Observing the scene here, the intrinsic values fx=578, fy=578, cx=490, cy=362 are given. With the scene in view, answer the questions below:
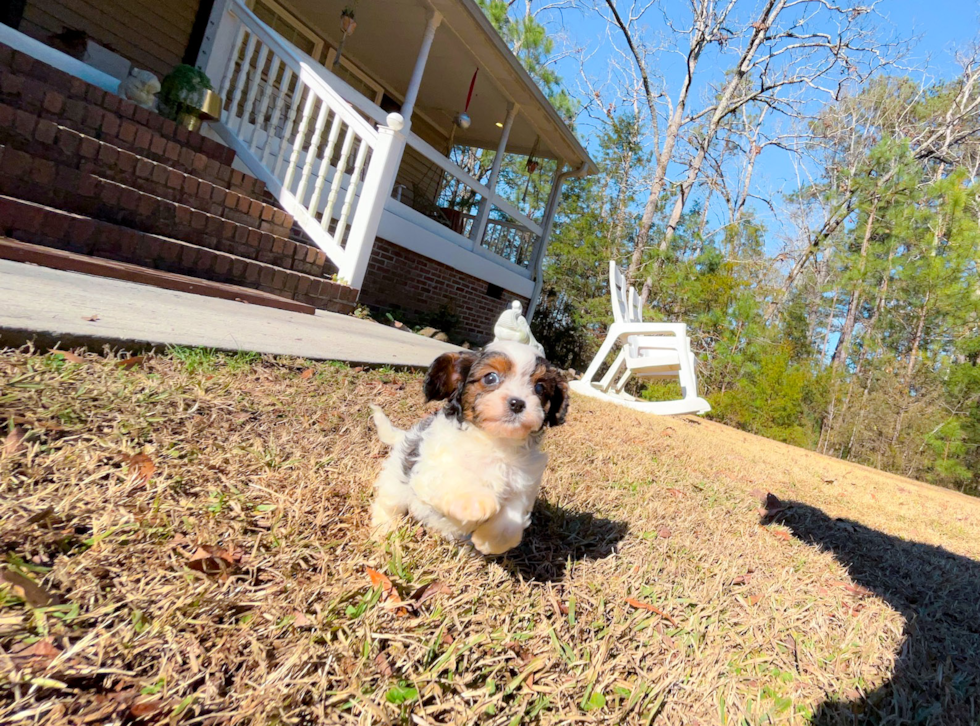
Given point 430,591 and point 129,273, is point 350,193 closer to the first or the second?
point 129,273

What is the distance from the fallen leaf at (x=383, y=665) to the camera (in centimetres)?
133

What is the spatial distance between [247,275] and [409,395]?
252 cm

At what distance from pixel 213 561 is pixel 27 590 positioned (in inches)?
15.1

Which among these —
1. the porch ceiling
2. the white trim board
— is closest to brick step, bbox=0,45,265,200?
the white trim board

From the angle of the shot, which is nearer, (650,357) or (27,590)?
(27,590)

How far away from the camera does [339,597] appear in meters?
1.50

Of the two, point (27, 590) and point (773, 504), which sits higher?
point (773, 504)

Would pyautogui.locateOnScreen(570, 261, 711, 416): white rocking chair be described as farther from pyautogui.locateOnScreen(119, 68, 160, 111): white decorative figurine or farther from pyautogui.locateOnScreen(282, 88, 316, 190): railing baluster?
pyautogui.locateOnScreen(119, 68, 160, 111): white decorative figurine

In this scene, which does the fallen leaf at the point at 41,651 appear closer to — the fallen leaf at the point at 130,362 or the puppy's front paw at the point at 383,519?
the puppy's front paw at the point at 383,519

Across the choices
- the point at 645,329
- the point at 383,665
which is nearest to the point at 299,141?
the point at 645,329

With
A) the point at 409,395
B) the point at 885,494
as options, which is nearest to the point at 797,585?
the point at 409,395

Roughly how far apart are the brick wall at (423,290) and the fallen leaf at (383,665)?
7.47 metres

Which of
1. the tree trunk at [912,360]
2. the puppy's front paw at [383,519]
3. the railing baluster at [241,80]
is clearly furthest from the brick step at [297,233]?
the tree trunk at [912,360]

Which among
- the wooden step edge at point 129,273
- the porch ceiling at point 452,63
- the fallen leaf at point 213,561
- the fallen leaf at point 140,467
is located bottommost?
the fallen leaf at point 213,561
